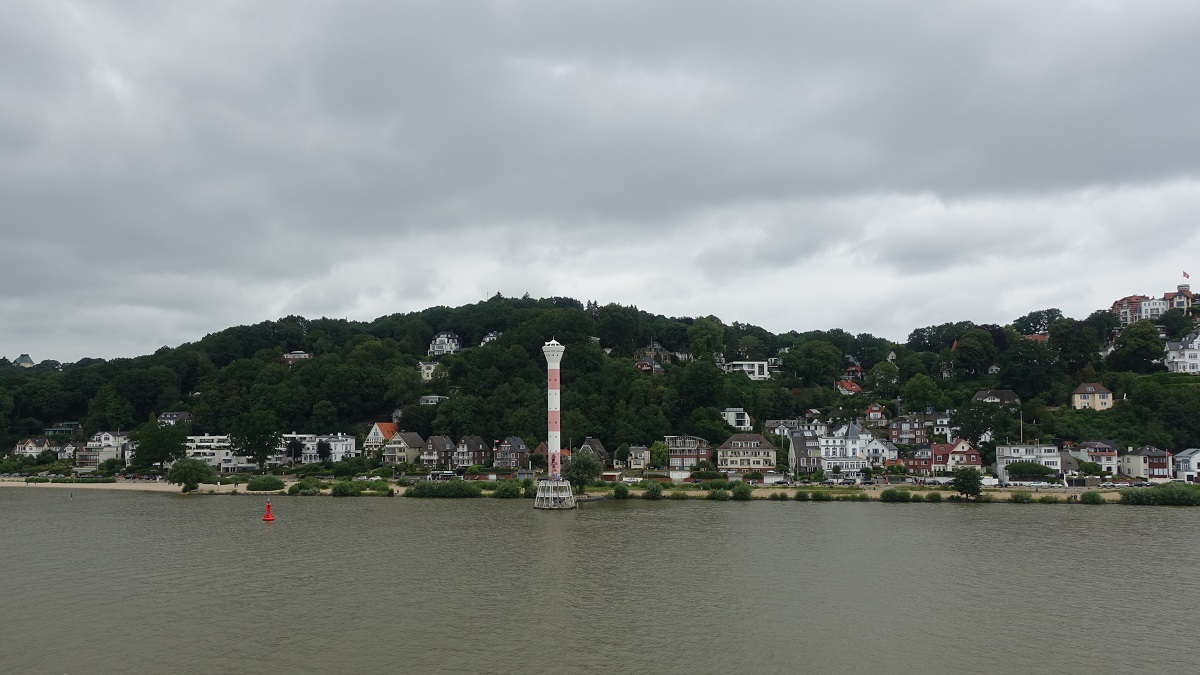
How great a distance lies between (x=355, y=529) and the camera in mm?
38969

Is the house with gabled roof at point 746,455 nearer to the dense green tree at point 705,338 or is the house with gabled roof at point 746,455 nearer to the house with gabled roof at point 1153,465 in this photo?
the house with gabled roof at point 1153,465

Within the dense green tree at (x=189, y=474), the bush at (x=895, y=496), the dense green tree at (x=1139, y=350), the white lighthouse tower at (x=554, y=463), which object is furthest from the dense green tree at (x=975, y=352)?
the dense green tree at (x=189, y=474)

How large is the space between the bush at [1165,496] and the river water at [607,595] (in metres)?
5.97

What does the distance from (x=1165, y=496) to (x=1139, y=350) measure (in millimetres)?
31834

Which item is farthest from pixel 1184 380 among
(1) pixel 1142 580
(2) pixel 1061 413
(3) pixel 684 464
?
(1) pixel 1142 580

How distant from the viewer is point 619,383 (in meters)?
77.9

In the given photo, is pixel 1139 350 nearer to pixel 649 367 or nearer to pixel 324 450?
pixel 649 367

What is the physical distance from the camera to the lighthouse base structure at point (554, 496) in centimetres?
4841

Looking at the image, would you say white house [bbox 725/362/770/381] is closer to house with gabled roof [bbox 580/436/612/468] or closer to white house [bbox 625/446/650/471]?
white house [bbox 625/446/650/471]

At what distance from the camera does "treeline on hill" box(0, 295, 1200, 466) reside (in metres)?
69.1

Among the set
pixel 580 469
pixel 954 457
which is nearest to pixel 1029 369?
pixel 954 457

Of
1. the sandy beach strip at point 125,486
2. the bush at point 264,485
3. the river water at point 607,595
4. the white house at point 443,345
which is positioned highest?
the white house at point 443,345

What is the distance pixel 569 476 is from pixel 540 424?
19.3 m

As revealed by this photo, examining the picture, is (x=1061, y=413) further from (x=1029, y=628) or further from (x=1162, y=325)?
(x=1029, y=628)
